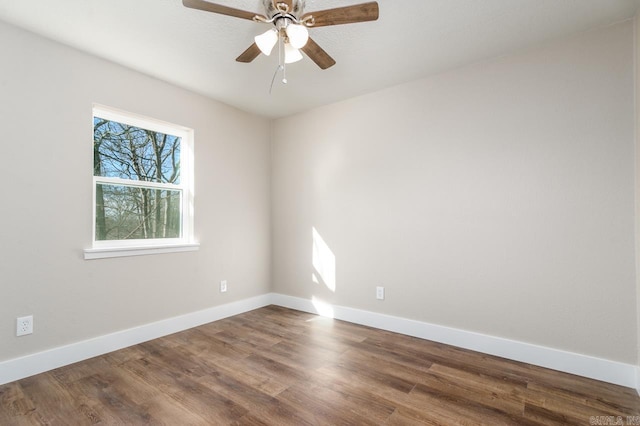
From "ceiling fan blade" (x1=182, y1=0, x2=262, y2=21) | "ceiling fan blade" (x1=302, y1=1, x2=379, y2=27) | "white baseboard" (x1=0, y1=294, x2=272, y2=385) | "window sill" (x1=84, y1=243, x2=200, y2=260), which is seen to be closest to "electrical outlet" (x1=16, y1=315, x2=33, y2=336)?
"white baseboard" (x1=0, y1=294, x2=272, y2=385)

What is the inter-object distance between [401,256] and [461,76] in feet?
5.56

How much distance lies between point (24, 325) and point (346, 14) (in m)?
2.90

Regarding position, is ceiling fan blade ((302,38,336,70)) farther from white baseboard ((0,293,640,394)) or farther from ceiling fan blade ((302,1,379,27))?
white baseboard ((0,293,640,394))

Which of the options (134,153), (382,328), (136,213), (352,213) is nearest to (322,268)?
(352,213)

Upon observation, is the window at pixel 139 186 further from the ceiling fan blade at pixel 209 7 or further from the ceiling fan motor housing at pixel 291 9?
the ceiling fan motor housing at pixel 291 9

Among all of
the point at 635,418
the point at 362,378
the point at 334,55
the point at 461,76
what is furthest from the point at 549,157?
the point at 362,378

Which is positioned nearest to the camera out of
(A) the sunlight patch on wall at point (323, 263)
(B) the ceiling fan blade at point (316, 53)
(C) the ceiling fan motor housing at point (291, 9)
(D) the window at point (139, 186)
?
(C) the ceiling fan motor housing at point (291, 9)

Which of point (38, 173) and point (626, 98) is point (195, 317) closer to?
point (38, 173)

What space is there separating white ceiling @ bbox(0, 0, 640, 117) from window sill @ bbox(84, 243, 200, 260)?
1575 mm

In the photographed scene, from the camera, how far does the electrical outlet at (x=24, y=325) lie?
208cm

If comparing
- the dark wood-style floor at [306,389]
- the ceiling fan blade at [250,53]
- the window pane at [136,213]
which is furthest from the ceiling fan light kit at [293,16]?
the dark wood-style floor at [306,389]

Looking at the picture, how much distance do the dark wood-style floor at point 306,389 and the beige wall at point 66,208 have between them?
1.24 ft

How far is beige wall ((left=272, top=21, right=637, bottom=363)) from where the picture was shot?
207 centimetres

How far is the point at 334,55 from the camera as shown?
8.04 ft
